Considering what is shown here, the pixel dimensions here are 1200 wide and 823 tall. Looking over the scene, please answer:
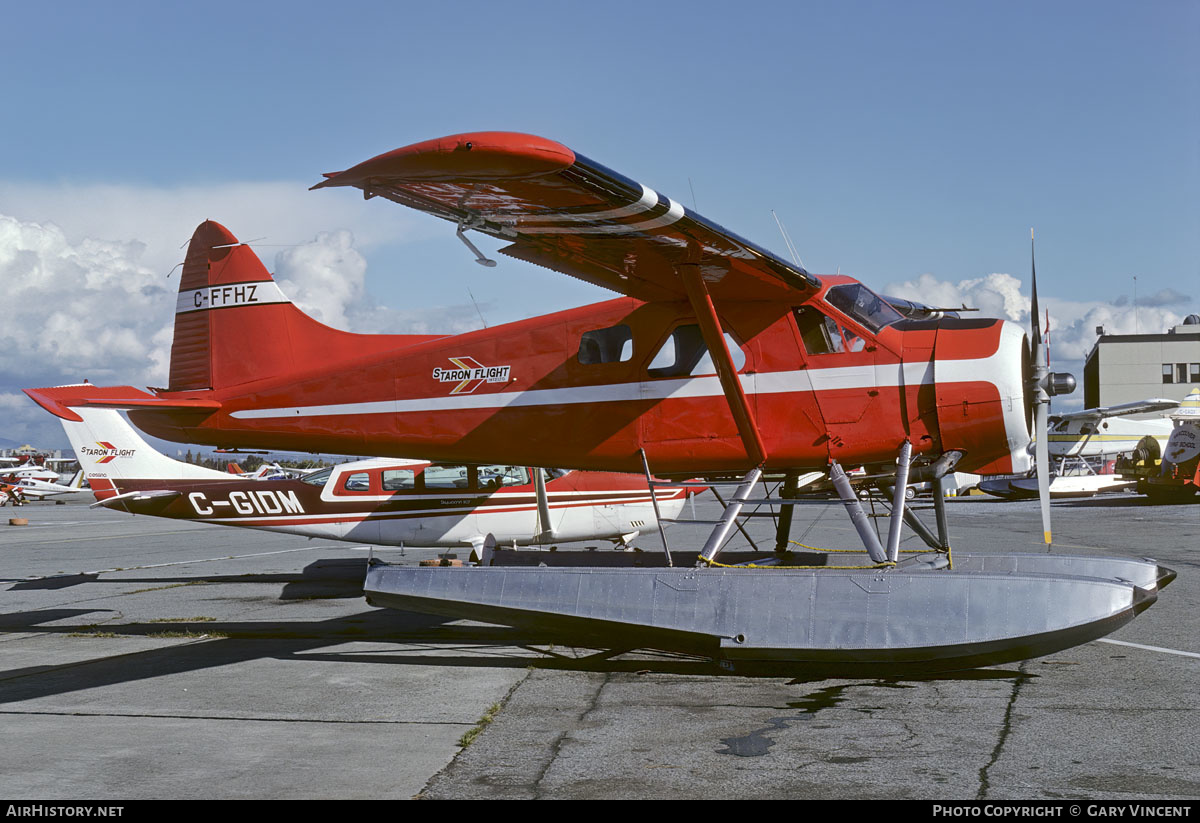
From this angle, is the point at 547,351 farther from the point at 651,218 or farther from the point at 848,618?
the point at 848,618

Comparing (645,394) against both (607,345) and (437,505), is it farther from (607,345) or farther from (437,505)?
(437,505)

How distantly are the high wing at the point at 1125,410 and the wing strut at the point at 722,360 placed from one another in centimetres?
2184

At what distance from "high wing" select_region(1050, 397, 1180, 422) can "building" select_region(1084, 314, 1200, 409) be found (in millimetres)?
55879

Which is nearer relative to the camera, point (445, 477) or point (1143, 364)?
point (445, 477)

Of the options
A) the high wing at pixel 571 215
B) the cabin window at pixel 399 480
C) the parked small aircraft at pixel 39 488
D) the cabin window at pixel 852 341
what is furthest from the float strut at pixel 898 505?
the parked small aircraft at pixel 39 488

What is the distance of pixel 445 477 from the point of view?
14.2m

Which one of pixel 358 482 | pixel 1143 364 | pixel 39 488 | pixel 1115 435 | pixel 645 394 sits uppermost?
pixel 1143 364

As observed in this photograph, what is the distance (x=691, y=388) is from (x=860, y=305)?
5.30 feet

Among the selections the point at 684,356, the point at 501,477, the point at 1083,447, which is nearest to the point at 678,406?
the point at 684,356

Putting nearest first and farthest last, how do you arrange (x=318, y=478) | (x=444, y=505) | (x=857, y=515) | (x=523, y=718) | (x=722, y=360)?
(x=523, y=718), (x=857, y=515), (x=722, y=360), (x=444, y=505), (x=318, y=478)

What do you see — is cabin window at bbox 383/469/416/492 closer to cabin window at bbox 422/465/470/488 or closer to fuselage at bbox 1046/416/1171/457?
cabin window at bbox 422/465/470/488

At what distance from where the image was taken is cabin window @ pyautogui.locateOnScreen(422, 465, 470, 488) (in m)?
14.2

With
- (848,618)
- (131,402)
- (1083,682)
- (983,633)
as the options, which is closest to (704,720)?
(848,618)

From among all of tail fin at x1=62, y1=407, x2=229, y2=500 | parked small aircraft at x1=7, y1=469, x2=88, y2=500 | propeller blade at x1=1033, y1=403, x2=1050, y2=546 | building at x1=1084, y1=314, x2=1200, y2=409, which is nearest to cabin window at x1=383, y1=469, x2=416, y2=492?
tail fin at x1=62, y1=407, x2=229, y2=500
